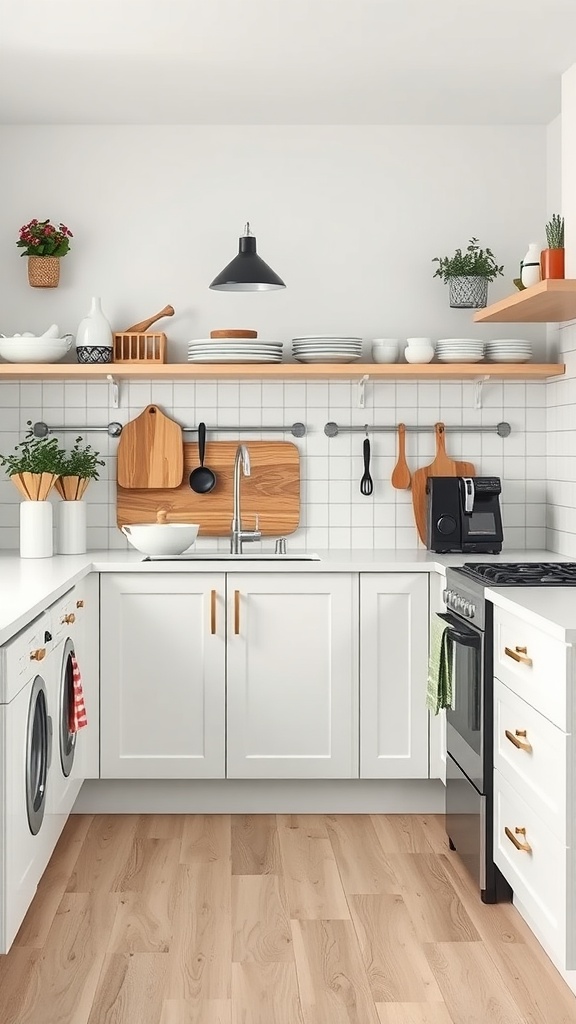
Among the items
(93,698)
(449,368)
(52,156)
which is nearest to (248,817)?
(93,698)

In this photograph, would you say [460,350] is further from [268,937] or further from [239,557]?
[268,937]

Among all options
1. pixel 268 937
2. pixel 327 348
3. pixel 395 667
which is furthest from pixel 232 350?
pixel 268 937

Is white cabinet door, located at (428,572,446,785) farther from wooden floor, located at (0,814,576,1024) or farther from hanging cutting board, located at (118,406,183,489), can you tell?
hanging cutting board, located at (118,406,183,489)

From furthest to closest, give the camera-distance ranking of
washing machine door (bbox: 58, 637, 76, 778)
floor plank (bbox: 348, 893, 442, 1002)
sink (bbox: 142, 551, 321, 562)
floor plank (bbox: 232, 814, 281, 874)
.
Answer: sink (bbox: 142, 551, 321, 562) < floor plank (bbox: 232, 814, 281, 874) < washing machine door (bbox: 58, 637, 76, 778) < floor plank (bbox: 348, 893, 442, 1002)

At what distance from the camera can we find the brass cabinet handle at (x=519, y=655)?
2.54 meters

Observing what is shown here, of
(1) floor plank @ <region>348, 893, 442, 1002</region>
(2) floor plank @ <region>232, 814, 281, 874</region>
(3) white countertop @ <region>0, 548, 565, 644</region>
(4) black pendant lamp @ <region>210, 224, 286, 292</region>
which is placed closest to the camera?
(1) floor plank @ <region>348, 893, 442, 1002</region>

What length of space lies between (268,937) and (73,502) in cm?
183

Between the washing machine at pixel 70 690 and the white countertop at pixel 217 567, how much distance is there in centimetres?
7

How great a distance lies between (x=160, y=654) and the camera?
3568mm

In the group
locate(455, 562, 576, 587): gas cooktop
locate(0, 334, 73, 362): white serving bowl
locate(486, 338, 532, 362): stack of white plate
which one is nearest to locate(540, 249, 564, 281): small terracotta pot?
locate(486, 338, 532, 362): stack of white plate

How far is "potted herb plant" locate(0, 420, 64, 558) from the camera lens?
12.3ft

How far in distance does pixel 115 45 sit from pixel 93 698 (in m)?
2.16

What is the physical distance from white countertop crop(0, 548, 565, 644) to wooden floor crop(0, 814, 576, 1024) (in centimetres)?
88

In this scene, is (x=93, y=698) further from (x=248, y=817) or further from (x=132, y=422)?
(x=132, y=422)
